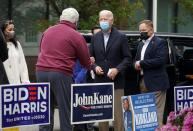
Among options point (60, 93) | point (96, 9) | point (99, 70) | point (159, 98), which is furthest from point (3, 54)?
point (96, 9)

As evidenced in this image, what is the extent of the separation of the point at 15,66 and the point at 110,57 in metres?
1.48

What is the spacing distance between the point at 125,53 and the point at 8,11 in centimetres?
923

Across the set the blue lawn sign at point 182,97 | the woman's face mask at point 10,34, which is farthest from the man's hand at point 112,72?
the woman's face mask at point 10,34

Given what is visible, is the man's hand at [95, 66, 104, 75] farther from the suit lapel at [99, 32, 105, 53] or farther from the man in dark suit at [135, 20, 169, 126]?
the man in dark suit at [135, 20, 169, 126]

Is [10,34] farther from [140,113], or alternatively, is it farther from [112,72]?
[140,113]

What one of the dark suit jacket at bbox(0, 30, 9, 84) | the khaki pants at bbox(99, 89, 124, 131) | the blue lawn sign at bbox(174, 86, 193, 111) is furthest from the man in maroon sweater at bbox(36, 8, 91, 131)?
the blue lawn sign at bbox(174, 86, 193, 111)

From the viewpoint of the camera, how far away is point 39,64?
25.5ft

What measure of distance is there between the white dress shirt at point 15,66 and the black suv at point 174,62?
1.37 metres

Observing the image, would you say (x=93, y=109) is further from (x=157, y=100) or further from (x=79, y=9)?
(x=79, y=9)

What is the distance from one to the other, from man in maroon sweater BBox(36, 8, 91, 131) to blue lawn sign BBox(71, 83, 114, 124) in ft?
0.31

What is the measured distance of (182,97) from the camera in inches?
335

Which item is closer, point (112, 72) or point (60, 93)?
point (60, 93)

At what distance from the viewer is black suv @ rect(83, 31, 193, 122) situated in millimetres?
9672

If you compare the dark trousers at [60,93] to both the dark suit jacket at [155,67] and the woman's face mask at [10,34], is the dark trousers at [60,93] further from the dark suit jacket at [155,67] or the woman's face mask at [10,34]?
the dark suit jacket at [155,67]
